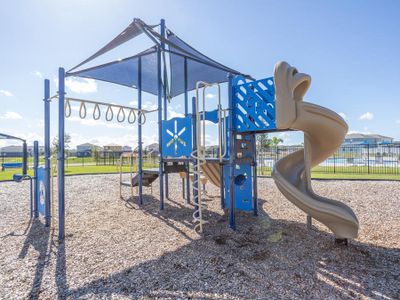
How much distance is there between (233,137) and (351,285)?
2843mm

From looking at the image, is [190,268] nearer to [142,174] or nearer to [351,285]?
[351,285]

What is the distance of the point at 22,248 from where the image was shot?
3.76m

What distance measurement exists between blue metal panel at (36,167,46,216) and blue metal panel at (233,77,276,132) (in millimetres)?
3844

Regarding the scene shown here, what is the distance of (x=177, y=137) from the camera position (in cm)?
562

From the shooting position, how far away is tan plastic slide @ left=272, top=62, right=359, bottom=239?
351cm

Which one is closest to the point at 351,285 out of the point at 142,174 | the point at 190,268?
the point at 190,268

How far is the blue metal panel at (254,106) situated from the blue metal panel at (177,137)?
1.13 metres

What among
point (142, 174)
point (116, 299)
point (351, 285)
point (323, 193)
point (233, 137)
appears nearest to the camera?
point (116, 299)

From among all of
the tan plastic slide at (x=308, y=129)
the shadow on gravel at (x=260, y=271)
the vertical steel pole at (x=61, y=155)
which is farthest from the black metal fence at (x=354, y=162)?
the vertical steel pole at (x=61, y=155)

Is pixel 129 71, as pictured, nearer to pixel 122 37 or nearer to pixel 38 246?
pixel 122 37

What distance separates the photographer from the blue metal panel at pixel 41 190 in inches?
190

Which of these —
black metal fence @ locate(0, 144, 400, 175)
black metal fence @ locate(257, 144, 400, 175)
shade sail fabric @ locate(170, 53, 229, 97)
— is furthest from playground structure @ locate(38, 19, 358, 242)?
black metal fence @ locate(257, 144, 400, 175)

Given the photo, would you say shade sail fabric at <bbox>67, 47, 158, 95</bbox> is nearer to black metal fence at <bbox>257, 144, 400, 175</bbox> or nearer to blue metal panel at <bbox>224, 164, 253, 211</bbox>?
blue metal panel at <bbox>224, 164, 253, 211</bbox>

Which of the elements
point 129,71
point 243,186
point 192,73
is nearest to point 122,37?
point 129,71
